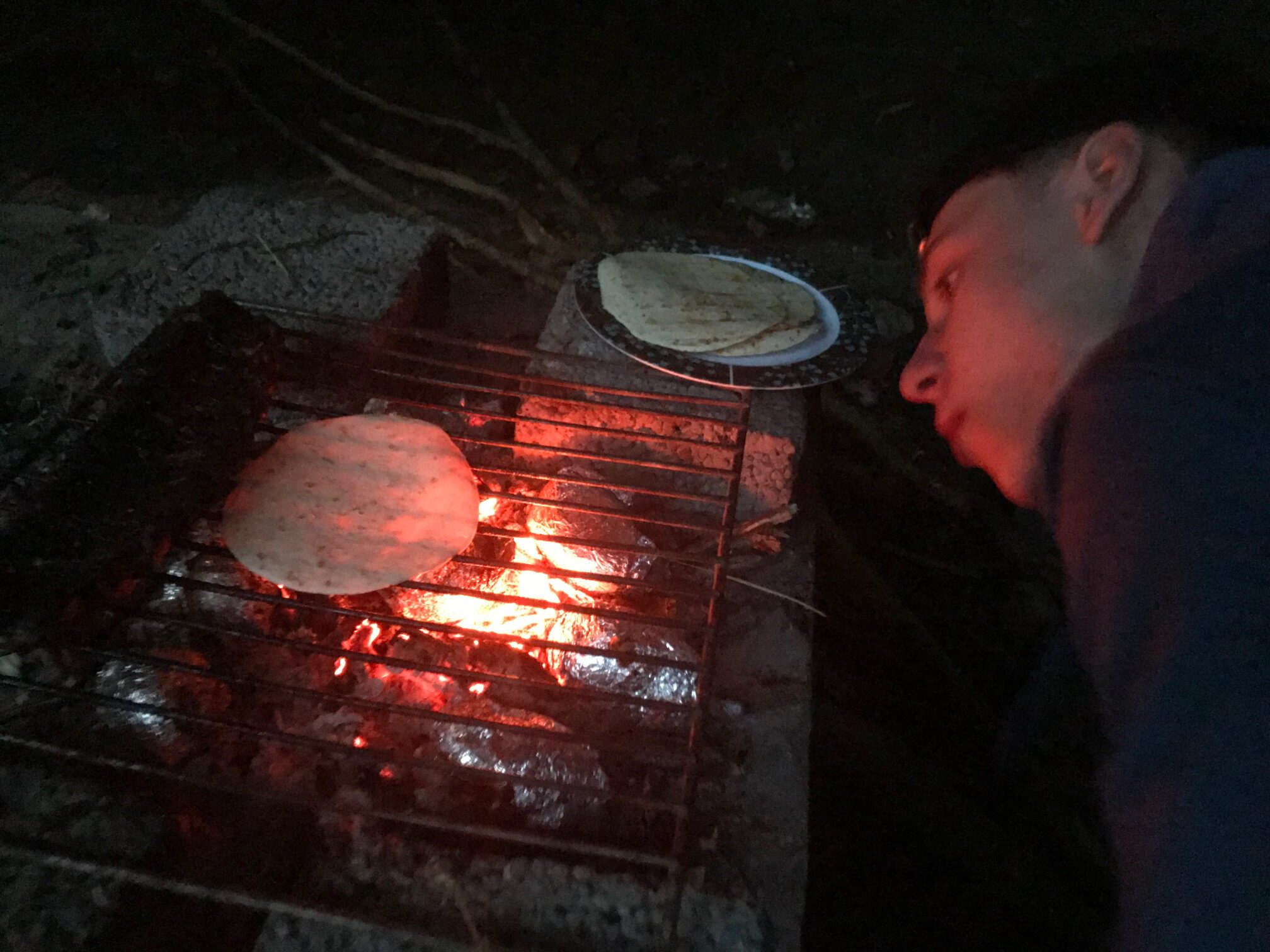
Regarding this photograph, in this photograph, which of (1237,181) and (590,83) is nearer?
(1237,181)

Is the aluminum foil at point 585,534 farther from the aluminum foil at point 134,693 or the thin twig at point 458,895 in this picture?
the aluminum foil at point 134,693

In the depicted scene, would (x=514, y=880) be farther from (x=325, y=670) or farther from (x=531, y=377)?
(x=531, y=377)

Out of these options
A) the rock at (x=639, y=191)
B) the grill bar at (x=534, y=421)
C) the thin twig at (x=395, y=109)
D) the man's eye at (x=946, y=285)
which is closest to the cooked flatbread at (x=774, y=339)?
the grill bar at (x=534, y=421)

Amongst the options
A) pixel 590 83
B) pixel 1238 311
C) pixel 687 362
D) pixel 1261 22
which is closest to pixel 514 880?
pixel 687 362

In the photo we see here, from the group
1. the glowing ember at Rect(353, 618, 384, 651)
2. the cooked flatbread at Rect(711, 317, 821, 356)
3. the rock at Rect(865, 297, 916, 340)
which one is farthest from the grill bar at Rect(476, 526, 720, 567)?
the rock at Rect(865, 297, 916, 340)

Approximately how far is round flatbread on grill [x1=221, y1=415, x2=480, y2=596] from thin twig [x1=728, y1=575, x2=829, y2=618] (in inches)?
27.7

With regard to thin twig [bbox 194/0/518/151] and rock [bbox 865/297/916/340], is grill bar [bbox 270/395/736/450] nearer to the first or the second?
rock [bbox 865/297/916/340]

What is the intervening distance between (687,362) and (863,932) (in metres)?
1.54

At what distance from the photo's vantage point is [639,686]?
5.66 ft

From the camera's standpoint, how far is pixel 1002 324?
4.33 ft

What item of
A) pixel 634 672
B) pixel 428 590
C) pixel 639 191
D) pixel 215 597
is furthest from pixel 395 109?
pixel 634 672

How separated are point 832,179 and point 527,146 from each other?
1.78 m

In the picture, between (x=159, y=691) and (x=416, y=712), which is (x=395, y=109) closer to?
(x=159, y=691)

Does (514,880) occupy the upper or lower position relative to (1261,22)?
lower
